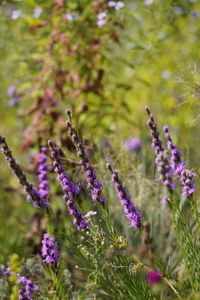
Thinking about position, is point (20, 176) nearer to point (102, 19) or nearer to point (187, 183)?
point (187, 183)

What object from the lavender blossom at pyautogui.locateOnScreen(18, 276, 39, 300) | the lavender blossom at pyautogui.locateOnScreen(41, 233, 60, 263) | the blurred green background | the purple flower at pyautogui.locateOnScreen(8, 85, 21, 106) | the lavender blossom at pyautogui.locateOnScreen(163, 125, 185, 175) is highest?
the purple flower at pyautogui.locateOnScreen(8, 85, 21, 106)

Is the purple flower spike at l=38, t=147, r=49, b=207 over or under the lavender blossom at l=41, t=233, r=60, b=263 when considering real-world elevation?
over

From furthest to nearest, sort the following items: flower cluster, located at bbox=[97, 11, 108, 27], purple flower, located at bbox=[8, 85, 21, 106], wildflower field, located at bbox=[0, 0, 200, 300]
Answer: purple flower, located at bbox=[8, 85, 21, 106], flower cluster, located at bbox=[97, 11, 108, 27], wildflower field, located at bbox=[0, 0, 200, 300]

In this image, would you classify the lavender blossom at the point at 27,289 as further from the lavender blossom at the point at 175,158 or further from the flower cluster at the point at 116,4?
the flower cluster at the point at 116,4

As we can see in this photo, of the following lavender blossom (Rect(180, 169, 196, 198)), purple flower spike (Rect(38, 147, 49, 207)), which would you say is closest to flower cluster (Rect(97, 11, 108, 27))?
purple flower spike (Rect(38, 147, 49, 207))

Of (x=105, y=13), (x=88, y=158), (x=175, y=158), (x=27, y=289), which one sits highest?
(x=105, y=13)

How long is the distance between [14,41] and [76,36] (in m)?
0.95

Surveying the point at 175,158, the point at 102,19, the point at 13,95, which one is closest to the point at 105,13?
the point at 102,19

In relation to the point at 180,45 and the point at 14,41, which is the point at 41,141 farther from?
the point at 180,45

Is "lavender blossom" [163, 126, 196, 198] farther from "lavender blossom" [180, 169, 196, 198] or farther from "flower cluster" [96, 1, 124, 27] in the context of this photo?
"flower cluster" [96, 1, 124, 27]

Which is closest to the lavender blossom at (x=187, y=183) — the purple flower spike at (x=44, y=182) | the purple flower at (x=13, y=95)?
the purple flower spike at (x=44, y=182)

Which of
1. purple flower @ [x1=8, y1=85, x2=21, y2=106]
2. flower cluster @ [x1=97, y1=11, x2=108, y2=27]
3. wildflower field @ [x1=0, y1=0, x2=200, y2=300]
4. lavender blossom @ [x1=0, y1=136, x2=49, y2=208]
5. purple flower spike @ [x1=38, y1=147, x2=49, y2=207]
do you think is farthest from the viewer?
purple flower @ [x1=8, y1=85, x2=21, y2=106]

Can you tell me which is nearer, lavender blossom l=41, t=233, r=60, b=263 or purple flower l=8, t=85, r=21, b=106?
lavender blossom l=41, t=233, r=60, b=263

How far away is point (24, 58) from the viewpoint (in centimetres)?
352
